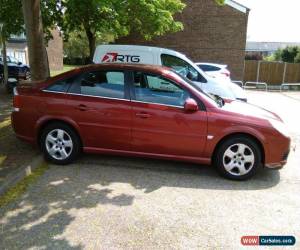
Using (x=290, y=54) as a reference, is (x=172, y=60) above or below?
below

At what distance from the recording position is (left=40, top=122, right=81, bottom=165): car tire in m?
5.74

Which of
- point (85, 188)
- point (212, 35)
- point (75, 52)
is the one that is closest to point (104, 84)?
point (85, 188)

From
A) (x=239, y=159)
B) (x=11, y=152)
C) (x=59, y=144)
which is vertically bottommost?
(x=11, y=152)

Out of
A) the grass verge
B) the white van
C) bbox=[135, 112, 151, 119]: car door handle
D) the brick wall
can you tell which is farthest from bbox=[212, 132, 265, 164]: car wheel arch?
the brick wall

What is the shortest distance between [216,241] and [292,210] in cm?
141

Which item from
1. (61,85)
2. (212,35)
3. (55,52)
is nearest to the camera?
(61,85)

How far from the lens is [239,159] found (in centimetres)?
540

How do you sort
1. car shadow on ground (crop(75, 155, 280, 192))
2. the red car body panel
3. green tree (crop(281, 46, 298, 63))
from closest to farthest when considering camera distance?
car shadow on ground (crop(75, 155, 280, 192)) < the red car body panel < green tree (crop(281, 46, 298, 63))

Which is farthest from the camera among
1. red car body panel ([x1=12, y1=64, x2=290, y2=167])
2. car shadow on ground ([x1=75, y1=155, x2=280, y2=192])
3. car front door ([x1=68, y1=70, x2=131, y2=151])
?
car front door ([x1=68, y1=70, x2=131, y2=151])

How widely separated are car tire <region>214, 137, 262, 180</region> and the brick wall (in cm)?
3276

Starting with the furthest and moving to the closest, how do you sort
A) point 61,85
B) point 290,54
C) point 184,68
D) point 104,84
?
point 290,54, point 184,68, point 61,85, point 104,84

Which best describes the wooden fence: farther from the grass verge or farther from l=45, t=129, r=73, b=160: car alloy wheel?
the grass verge

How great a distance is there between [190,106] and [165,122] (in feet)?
1.54

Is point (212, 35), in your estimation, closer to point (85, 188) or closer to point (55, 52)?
point (55, 52)
